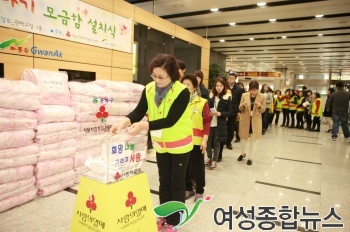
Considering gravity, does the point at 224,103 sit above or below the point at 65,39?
below

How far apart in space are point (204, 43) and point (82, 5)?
4.69 metres

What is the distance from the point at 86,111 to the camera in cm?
314

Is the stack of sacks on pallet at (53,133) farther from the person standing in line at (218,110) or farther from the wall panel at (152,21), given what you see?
the wall panel at (152,21)

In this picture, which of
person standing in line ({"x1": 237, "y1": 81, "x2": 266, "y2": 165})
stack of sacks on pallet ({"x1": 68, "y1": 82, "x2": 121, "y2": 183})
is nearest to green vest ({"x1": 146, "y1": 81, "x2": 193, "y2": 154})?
stack of sacks on pallet ({"x1": 68, "y1": 82, "x2": 121, "y2": 183})

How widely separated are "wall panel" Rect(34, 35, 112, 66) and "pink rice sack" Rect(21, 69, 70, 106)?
0.53 metres

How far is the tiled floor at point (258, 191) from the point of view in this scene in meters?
2.28

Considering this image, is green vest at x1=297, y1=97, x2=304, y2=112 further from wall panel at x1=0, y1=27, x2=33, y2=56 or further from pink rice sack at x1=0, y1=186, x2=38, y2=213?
pink rice sack at x1=0, y1=186, x2=38, y2=213

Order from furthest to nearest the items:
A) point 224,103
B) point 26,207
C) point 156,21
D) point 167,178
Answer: point 156,21, point 224,103, point 26,207, point 167,178

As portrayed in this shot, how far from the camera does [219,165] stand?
4.16 m

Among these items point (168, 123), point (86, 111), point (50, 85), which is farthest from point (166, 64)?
point (86, 111)

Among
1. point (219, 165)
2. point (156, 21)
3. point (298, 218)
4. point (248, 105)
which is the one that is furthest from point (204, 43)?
point (298, 218)

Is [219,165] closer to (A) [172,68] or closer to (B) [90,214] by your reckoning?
(A) [172,68]

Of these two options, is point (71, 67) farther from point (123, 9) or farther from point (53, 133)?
point (123, 9)

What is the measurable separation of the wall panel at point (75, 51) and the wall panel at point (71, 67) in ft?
0.18
